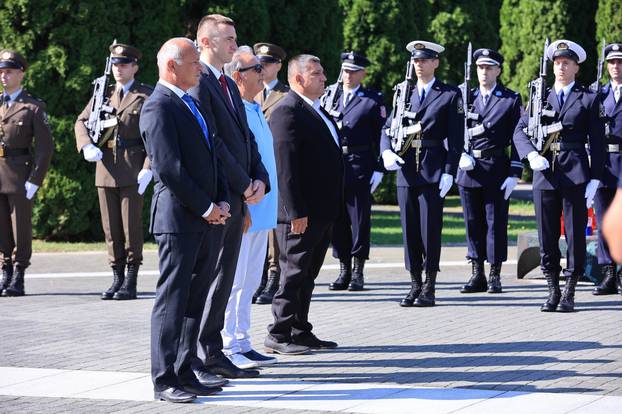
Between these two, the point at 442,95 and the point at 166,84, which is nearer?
the point at 166,84

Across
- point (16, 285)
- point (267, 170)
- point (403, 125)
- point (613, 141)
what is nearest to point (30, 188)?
point (16, 285)

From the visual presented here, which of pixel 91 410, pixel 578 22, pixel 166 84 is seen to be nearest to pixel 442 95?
pixel 166 84

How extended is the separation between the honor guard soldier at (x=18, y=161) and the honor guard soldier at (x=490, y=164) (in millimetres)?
4068

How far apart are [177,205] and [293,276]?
180cm

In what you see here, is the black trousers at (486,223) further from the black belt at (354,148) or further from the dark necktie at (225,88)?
the dark necktie at (225,88)

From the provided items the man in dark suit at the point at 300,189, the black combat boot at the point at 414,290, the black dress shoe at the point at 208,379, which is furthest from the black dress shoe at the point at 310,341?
the black combat boot at the point at 414,290

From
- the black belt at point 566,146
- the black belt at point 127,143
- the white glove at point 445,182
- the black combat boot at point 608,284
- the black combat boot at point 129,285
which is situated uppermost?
the black belt at point 127,143

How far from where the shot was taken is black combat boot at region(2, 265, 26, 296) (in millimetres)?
11883

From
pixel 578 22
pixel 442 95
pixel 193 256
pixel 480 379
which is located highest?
pixel 578 22

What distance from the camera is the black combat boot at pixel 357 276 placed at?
1232 centimetres

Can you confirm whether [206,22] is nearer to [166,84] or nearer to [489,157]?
[166,84]

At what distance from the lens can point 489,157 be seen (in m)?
12.1

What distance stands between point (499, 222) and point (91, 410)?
6291mm

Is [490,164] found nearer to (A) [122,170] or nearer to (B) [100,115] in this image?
(A) [122,170]
